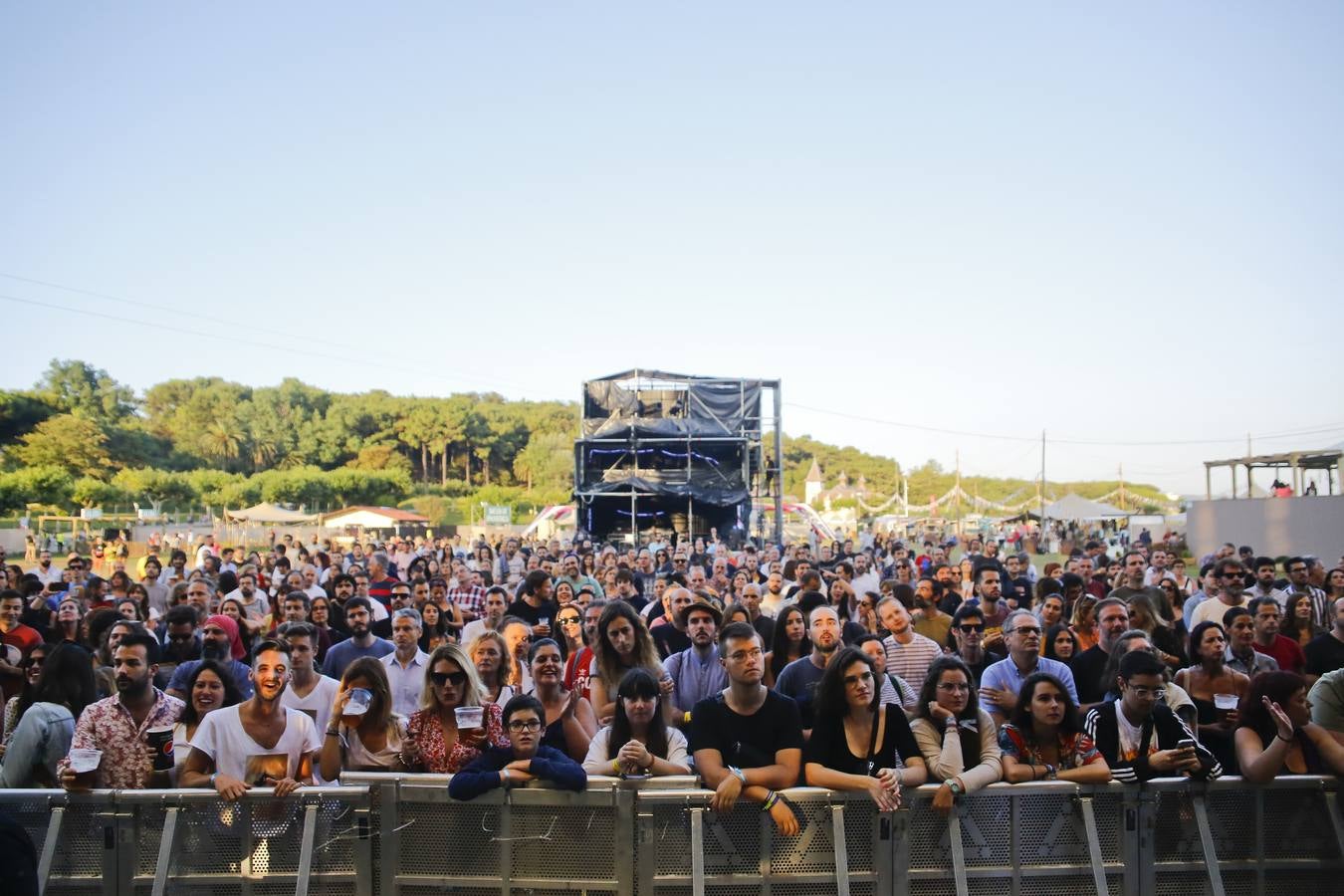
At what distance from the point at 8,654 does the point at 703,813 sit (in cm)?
551

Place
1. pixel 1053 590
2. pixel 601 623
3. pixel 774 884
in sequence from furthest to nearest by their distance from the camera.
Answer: pixel 1053 590
pixel 601 623
pixel 774 884

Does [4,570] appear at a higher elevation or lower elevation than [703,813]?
higher

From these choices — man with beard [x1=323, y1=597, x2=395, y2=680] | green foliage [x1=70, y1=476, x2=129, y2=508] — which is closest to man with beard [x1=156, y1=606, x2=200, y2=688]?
man with beard [x1=323, y1=597, x2=395, y2=680]

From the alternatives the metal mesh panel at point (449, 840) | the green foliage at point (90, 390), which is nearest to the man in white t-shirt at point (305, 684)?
the metal mesh panel at point (449, 840)

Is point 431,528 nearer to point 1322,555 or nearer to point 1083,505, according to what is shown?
point 1083,505

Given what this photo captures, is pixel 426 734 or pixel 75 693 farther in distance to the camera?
pixel 75 693

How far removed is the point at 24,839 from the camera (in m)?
2.56

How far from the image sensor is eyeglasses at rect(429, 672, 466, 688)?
523 cm

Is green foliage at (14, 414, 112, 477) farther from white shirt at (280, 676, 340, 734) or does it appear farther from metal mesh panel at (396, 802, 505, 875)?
metal mesh panel at (396, 802, 505, 875)

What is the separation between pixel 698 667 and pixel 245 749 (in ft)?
9.97

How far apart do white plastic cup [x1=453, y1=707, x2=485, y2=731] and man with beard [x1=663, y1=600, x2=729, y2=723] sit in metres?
2.14

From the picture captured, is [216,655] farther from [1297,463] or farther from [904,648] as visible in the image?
[1297,463]

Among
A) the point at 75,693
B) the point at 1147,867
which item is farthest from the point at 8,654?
the point at 1147,867

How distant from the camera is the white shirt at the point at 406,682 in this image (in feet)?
23.3
